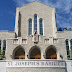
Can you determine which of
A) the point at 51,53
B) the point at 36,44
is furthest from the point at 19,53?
the point at 51,53

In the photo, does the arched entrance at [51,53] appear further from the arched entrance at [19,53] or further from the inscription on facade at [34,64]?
the inscription on facade at [34,64]

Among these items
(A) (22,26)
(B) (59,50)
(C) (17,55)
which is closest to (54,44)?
(B) (59,50)

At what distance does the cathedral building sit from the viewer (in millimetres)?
21453

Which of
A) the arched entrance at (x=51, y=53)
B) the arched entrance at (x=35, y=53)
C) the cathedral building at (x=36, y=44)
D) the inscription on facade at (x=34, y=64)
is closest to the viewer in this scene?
the inscription on facade at (x=34, y=64)

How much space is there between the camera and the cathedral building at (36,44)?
70.4 ft

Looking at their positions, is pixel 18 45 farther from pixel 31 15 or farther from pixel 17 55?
pixel 31 15

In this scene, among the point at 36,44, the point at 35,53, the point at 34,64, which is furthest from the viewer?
the point at 35,53

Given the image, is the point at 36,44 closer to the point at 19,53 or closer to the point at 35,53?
the point at 35,53

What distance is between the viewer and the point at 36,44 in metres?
26.7

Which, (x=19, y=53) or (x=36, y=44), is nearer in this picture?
(x=36, y=44)

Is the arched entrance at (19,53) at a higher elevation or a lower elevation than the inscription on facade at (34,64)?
higher

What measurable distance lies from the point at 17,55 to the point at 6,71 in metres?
6.24

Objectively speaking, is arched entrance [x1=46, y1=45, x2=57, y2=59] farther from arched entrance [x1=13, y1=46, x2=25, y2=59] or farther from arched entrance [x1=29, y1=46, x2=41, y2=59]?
arched entrance [x1=13, y1=46, x2=25, y2=59]

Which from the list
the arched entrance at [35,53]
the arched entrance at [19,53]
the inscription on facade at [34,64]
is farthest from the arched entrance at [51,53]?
the inscription on facade at [34,64]
